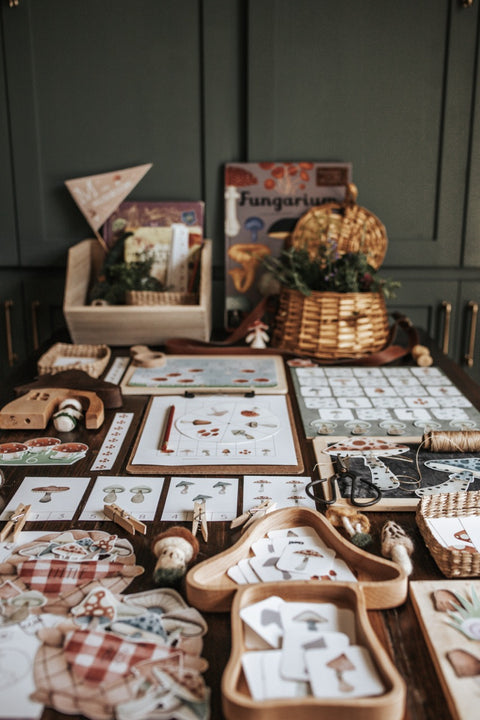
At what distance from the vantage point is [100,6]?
2242mm

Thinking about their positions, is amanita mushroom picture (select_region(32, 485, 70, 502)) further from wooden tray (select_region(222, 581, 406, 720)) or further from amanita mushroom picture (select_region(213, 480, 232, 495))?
wooden tray (select_region(222, 581, 406, 720))

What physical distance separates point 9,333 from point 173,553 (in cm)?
179

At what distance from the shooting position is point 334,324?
1964 mm

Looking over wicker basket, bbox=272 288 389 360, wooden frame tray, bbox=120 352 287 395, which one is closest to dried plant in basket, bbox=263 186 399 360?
wicker basket, bbox=272 288 389 360

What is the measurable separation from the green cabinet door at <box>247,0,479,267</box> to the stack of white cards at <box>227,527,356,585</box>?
5.33ft

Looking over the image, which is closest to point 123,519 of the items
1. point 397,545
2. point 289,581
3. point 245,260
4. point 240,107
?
point 289,581

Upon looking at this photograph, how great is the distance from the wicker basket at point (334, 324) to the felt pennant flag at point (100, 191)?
773mm

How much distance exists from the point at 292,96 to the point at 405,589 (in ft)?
6.22

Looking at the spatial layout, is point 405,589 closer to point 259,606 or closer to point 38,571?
point 259,606

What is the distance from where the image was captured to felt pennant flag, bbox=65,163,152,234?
2334 millimetres

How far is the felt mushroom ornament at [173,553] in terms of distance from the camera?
920 mm

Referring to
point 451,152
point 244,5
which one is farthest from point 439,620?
point 244,5

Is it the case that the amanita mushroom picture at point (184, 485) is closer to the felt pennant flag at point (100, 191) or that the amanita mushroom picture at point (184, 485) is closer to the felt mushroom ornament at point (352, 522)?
the felt mushroom ornament at point (352, 522)

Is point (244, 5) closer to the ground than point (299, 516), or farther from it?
farther from it
